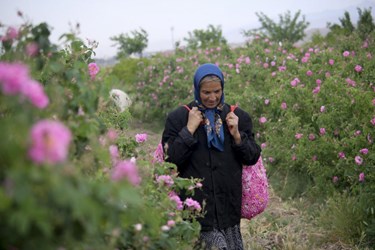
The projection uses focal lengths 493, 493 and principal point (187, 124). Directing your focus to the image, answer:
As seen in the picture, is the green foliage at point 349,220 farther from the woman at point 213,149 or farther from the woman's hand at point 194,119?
the woman's hand at point 194,119

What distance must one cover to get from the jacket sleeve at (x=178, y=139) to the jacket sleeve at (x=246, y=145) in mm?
277

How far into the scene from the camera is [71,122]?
1.44 meters

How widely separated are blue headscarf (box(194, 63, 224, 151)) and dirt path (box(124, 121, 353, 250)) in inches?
33.4

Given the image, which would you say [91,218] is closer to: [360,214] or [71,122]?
[71,122]

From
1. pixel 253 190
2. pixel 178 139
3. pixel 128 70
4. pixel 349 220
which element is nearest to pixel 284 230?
pixel 349 220

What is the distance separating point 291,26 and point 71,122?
20698 mm

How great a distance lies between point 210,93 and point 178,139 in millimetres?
329

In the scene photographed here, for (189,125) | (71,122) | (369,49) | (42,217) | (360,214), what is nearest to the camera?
(42,217)

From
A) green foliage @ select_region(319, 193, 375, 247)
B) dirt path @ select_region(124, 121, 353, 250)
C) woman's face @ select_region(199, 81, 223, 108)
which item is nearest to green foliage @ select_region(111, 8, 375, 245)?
green foliage @ select_region(319, 193, 375, 247)

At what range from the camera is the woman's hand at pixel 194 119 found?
287 centimetres

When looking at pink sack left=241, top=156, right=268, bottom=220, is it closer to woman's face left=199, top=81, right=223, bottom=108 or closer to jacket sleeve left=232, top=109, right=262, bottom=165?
jacket sleeve left=232, top=109, right=262, bottom=165

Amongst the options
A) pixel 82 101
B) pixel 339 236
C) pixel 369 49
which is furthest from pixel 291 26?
pixel 82 101

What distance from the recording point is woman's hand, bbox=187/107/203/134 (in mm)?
2865

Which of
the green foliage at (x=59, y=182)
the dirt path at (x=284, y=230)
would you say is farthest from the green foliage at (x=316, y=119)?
the green foliage at (x=59, y=182)
